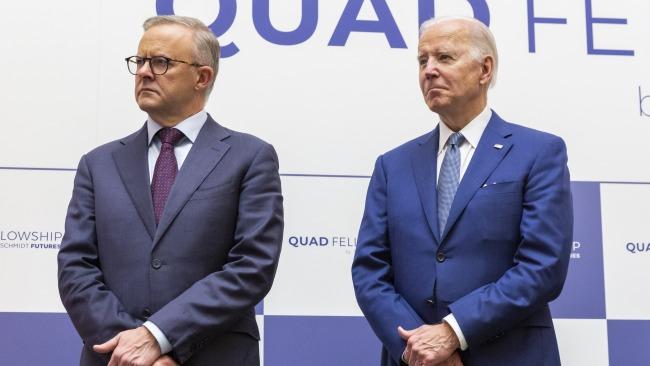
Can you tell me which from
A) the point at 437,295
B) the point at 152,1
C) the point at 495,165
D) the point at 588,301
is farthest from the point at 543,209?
the point at 152,1

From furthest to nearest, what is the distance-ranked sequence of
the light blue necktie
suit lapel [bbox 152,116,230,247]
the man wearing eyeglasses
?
the light blue necktie < suit lapel [bbox 152,116,230,247] < the man wearing eyeglasses

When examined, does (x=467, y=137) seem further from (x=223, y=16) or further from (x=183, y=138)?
(x=223, y=16)

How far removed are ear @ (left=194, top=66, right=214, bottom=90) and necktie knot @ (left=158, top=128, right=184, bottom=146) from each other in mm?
152

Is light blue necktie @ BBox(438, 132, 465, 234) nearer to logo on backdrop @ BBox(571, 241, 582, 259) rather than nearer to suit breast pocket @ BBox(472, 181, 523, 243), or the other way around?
suit breast pocket @ BBox(472, 181, 523, 243)

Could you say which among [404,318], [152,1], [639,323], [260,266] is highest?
[152,1]

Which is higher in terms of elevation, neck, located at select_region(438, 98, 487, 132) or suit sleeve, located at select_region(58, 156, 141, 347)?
neck, located at select_region(438, 98, 487, 132)

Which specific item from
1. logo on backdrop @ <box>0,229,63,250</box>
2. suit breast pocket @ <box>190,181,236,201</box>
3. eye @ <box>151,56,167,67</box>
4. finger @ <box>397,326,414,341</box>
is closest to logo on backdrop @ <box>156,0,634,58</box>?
A: eye @ <box>151,56,167,67</box>

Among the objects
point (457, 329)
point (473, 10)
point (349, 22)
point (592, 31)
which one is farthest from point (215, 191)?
point (592, 31)

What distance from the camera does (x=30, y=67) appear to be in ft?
10.8

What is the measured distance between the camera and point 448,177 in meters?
2.48

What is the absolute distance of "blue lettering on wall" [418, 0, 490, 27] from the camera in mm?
3436

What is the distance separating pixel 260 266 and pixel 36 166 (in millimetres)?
1349

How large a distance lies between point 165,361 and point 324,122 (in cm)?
144

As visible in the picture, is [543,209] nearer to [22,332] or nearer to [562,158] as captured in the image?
[562,158]
